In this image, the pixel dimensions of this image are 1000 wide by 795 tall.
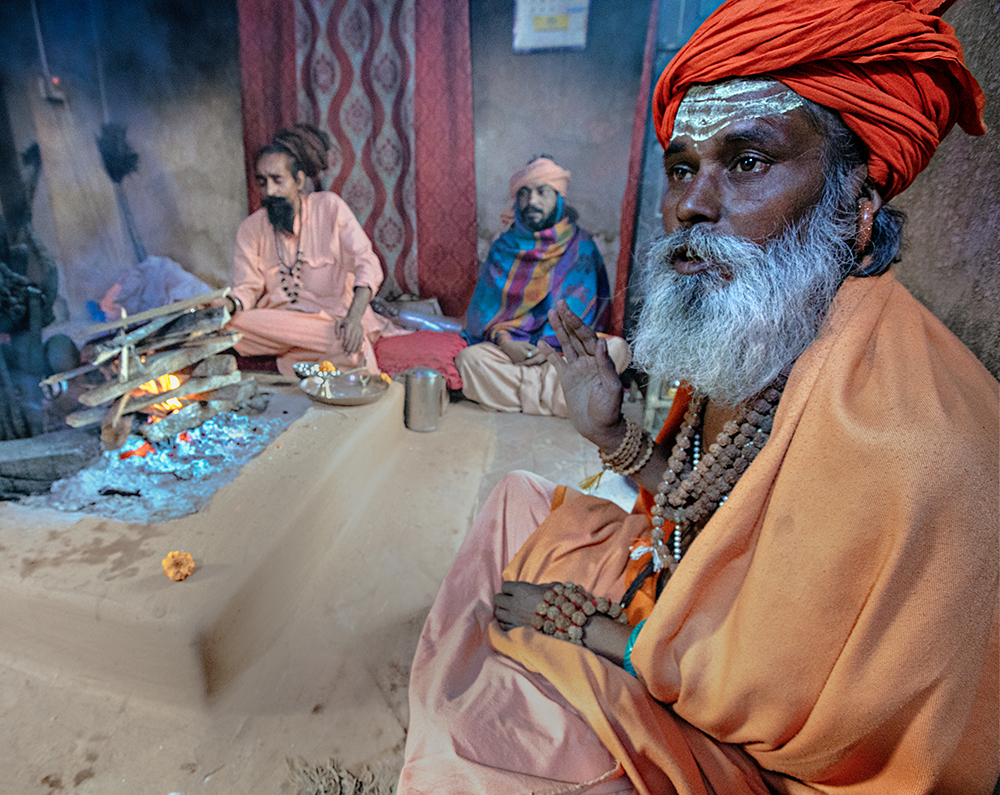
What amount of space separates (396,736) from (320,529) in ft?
2.91

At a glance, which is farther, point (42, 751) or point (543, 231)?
point (543, 231)

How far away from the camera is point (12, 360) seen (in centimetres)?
208

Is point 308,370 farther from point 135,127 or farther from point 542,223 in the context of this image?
point 135,127

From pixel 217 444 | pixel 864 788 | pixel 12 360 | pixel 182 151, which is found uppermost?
pixel 182 151

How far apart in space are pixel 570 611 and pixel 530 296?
138 inches

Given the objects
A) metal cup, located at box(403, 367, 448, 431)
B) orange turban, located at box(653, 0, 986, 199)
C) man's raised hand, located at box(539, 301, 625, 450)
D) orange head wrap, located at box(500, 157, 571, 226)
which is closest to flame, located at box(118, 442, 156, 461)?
metal cup, located at box(403, 367, 448, 431)

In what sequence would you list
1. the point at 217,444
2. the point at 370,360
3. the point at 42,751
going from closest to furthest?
the point at 42,751, the point at 217,444, the point at 370,360

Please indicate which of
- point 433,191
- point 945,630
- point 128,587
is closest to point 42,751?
point 128,587

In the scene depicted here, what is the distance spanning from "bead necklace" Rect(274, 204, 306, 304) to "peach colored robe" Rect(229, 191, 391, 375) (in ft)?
0.04

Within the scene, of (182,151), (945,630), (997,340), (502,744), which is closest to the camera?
(945,630)

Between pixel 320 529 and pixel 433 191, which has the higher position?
pixel 433 191

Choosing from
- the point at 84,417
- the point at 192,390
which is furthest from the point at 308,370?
the point at 84,417

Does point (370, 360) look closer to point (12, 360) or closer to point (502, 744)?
point (12, 360)

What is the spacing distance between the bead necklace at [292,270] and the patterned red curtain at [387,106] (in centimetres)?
148
